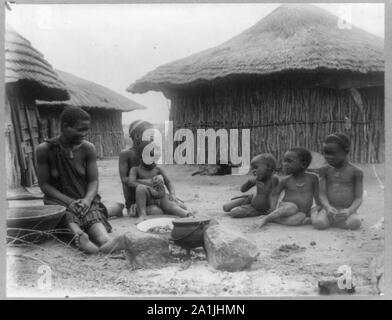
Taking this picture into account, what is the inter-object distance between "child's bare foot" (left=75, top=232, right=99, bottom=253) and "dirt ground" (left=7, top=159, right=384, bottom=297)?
2.5 inches

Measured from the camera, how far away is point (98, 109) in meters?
4.45

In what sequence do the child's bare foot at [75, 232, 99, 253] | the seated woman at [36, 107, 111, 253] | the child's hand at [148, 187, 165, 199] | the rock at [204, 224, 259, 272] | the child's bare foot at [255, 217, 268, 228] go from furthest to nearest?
1. the child's hand at [148, 187, 165, 199]
2. the child's bare foot at [255, 217, 268, 228]
3. the seated woman at [36, 107, 111, 253]
4. the child's bare foot at [75, 232, 99, 253]
5. the rock at [204, 224, 259, 272]

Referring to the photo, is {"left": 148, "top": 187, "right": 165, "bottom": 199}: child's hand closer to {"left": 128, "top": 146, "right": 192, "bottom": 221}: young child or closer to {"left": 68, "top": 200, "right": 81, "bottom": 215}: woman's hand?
{"left": 128, "top": 146, "right": 192, "bottom": 221}: young child

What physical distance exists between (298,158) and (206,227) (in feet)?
3.63

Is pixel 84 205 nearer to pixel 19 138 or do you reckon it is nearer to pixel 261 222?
pixel 19 138

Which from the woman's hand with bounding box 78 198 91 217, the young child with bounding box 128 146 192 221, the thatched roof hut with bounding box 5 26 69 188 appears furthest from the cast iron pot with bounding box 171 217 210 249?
the thatched roof hut with bounding box 5 26 69 188

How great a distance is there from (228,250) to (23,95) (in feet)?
8.01

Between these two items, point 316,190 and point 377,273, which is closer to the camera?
point 377,273

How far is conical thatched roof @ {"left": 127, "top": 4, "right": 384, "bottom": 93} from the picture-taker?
431 cm

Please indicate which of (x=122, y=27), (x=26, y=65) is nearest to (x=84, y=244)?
(x=26, y=65)

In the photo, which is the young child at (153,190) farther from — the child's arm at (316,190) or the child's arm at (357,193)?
the child's arm at (357,193)

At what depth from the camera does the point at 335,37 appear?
4.41 meters
